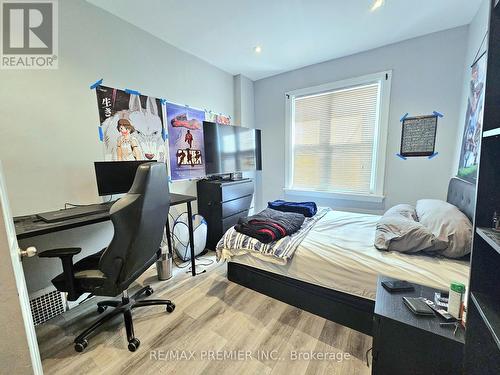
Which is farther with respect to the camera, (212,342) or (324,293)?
(324,293)

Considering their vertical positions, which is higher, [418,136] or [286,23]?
[286,23]

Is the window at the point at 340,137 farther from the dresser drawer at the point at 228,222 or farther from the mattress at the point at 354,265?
the mattress at the point at 354,265

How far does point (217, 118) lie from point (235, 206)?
4.53 ft

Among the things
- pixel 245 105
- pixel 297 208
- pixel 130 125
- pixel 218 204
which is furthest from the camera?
pixel 245 105

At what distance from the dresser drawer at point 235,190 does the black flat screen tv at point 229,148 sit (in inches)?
9.6

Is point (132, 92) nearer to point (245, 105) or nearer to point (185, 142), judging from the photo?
point (185, 142)

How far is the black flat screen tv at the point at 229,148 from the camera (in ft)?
9.29

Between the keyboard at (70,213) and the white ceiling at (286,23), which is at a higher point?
the white ceiling at (286,23)

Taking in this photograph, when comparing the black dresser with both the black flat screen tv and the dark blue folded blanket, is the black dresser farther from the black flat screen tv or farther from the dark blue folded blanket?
the dark blue folded blanket

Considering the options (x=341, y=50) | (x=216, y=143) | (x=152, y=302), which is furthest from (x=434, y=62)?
(x=152, y=302)

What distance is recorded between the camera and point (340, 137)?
308cm

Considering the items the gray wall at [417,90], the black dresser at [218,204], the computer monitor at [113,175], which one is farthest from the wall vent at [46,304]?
the gray wall at [417,90]

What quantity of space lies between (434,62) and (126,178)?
3523mm

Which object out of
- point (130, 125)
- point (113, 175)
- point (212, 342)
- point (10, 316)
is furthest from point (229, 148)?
point (10, 316)
